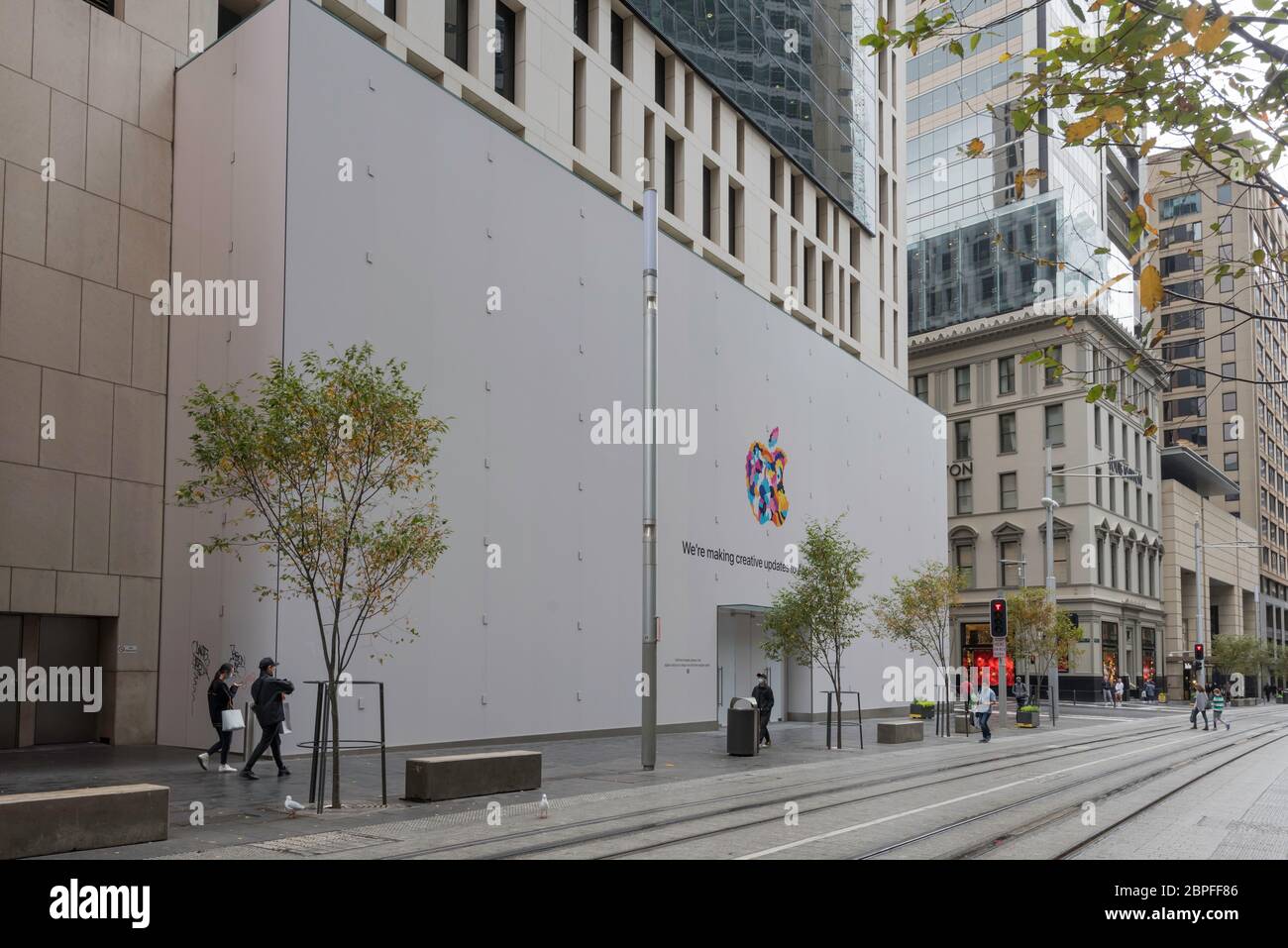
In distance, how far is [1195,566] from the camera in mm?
91812

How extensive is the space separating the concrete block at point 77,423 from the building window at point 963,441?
2493 inches

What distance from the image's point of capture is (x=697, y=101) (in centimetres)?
3569

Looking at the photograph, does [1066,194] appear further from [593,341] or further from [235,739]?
[235,739]

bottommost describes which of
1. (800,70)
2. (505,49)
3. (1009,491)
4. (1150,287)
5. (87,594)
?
(87,594)

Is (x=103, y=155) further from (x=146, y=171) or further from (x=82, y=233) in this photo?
(x=82, y=233)

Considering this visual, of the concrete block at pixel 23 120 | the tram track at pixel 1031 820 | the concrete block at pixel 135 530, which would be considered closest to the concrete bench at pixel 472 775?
the tram track at pixel 1031 820

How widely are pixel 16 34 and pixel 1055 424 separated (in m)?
63.7

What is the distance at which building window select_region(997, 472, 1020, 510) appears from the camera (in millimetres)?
73812

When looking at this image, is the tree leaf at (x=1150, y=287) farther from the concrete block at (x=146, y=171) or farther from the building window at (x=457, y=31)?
the building window at (x=457, y=31)

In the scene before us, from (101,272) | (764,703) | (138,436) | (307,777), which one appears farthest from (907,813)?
(101,272)

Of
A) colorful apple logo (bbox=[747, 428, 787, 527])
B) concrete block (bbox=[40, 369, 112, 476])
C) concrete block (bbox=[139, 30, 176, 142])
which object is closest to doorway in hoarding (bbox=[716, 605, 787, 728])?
colorful apple logo (bbox=[747, 428, 787, 527])

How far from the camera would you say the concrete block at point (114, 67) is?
2177 centimetres

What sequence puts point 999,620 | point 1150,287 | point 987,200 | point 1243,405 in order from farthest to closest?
point 1243,405, point 987,200, point 999,620, point 1150,287

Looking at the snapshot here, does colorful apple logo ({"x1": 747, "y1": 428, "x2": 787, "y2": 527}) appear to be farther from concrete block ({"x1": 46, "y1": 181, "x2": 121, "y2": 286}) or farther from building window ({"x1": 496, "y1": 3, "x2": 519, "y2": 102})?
concrete block ({"x1": 46, "y1": 181, "x2": 121, "y2": 286})
